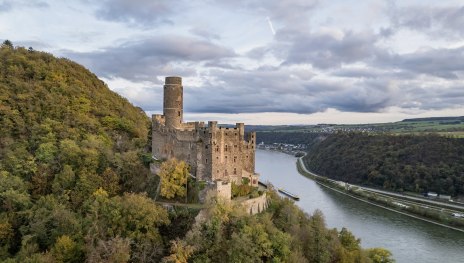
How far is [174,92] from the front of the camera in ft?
75.0

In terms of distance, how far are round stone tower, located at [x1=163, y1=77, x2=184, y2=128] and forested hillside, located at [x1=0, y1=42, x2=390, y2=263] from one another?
90.3 inches

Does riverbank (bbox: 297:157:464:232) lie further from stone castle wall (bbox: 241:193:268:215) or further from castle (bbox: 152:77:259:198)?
castle (bbox: 152:77:259:198)

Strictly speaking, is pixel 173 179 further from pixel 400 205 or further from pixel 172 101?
pixel 400 205

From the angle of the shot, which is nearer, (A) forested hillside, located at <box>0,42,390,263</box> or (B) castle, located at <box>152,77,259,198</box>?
(A) forested hillside, located at <box>0,42,390,263</box>

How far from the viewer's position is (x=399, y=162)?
53281mm

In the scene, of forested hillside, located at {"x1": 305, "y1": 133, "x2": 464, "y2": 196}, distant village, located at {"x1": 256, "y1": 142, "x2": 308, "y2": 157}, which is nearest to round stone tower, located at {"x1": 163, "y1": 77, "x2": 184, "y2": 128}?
forested hillside, located at {"x1": 305, "y1": 133, "x2": 464, "y2": 196}

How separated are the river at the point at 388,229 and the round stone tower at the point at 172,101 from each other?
48.9 ft

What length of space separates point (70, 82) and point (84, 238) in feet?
53.1

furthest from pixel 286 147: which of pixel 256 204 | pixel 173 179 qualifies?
pixel 173 179

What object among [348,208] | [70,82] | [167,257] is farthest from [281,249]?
[348,208]

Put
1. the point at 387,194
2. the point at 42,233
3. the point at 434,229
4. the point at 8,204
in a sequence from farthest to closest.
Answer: the point at 387,194 → the point at 434,229 → the point at 8,204 → the point at 42,233

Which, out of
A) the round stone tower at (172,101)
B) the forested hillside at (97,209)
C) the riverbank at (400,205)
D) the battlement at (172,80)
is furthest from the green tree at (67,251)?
the riverbank at (400,205)

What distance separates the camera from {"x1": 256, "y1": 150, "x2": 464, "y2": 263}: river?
89.9 feet

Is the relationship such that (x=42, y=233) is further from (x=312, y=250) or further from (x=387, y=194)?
(x=387, y=194)
